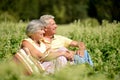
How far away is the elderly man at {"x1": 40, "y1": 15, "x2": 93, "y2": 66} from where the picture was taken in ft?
24.7

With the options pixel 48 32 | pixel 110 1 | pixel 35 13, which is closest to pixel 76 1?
pixel 35 13

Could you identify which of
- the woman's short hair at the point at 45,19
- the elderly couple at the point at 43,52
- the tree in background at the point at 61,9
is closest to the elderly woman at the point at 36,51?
the elderly couple at the point at 43,52

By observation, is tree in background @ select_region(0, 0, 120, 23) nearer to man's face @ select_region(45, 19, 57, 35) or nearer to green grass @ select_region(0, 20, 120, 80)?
green grass @ select_region(0, 20, 120, 80)

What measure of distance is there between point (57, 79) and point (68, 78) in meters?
0.18

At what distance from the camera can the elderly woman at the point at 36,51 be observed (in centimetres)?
710

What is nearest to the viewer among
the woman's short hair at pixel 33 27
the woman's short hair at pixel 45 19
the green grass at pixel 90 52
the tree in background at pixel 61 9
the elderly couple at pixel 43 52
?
the green grass at pixel 90 52

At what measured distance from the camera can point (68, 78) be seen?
493 centimetres

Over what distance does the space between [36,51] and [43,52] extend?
124 mm

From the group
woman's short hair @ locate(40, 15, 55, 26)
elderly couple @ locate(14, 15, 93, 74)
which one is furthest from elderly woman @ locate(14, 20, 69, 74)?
woman's short hair @ locate(40, 15, 55, 26)

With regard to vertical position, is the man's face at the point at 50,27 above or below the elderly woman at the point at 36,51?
above

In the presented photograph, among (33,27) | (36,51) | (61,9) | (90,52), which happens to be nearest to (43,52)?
(36,51)

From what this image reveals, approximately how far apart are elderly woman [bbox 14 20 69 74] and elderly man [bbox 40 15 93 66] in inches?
7.0

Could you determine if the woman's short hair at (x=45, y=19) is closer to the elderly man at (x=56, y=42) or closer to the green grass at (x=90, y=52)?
the elderly man at (x=56, y=42)

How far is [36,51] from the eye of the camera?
744 centimetres
